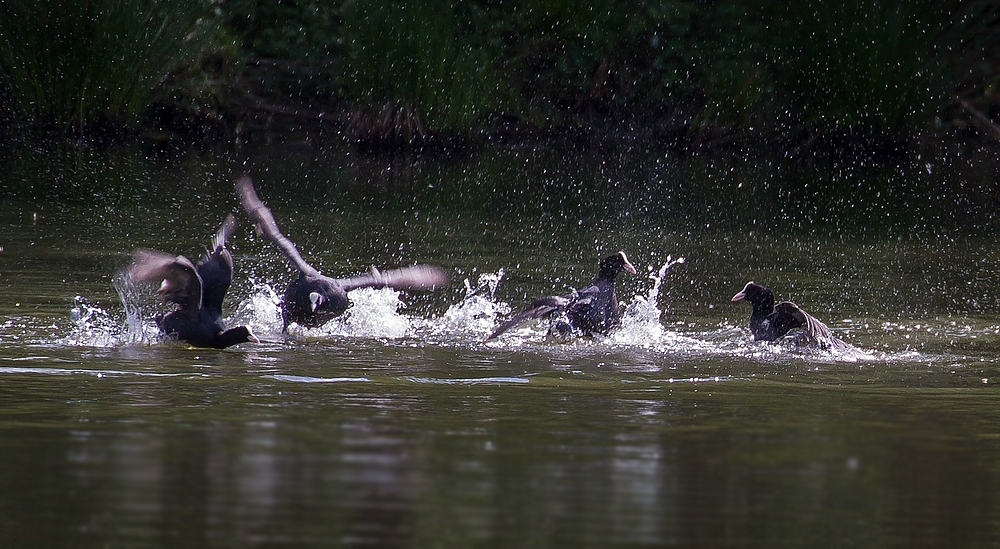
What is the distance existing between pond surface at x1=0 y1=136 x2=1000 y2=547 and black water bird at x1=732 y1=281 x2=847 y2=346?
115mm

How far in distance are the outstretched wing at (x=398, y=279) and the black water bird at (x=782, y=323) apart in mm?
1562

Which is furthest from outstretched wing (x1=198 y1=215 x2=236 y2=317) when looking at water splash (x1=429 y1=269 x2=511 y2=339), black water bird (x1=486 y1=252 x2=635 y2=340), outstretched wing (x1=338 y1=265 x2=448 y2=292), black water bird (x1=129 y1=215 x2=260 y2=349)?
black water bird (x1=486 y1=252 x2=635 y2=340)

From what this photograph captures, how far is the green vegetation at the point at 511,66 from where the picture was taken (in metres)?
15.6

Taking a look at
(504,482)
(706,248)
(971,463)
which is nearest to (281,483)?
(504,482)

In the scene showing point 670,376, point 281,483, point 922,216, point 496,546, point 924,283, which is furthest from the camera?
point 922,216

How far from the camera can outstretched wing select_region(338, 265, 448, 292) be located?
7.42 meters

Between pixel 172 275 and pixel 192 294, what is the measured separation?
166mm

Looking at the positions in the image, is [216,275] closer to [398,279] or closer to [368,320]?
[368,320]

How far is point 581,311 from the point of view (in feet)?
24.1

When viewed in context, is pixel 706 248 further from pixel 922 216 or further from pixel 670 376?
pixel 670 376

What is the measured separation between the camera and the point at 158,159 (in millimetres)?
14875

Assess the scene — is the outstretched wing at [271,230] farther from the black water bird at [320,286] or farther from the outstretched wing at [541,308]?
the outstretched wing at [541,308]

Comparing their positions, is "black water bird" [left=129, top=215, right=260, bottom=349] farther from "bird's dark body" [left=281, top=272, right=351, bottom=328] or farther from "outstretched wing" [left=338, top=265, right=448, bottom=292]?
"outstretched wing" [left=338, top=265, right=448, bottom=292]

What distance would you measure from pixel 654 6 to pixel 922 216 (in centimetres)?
780
